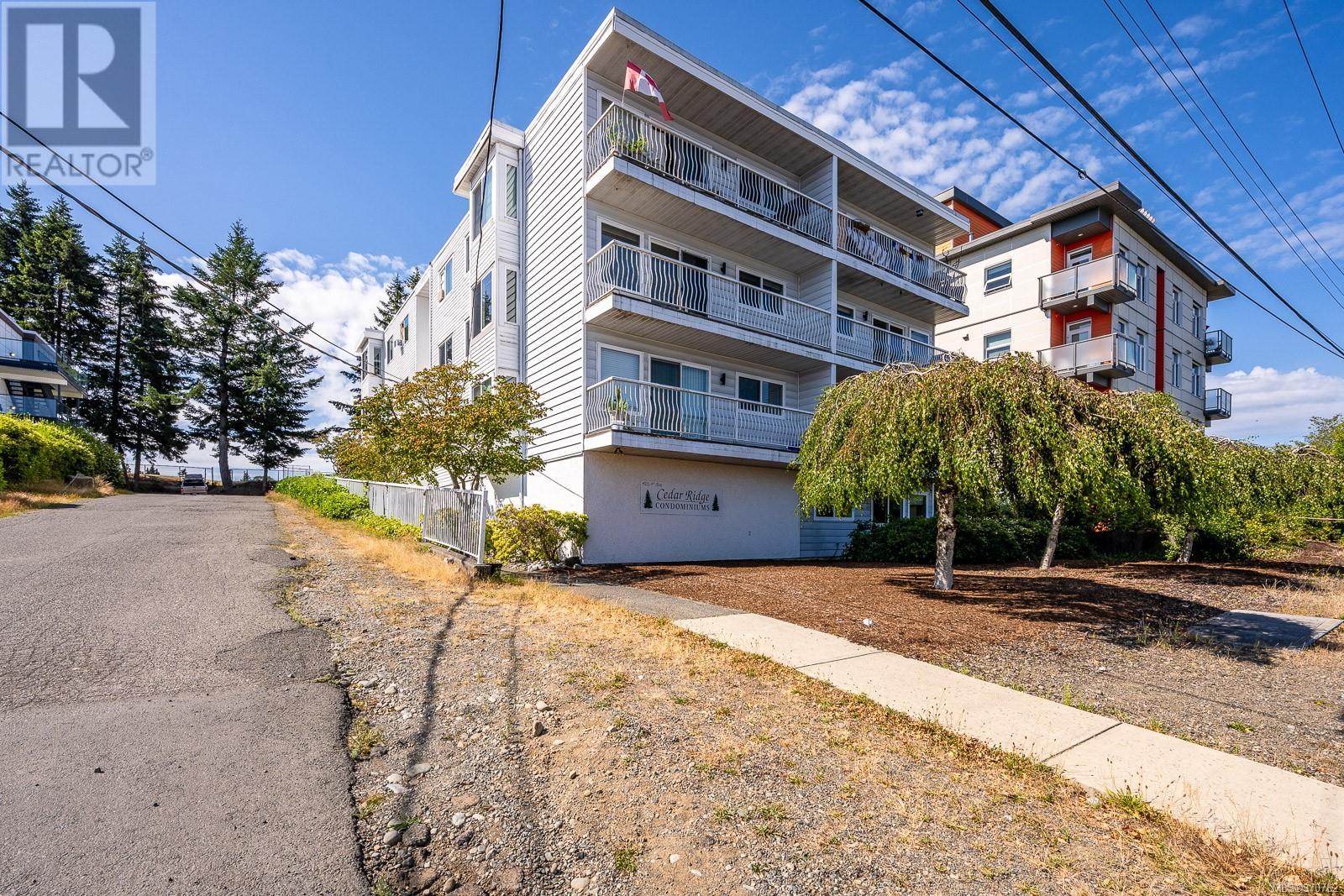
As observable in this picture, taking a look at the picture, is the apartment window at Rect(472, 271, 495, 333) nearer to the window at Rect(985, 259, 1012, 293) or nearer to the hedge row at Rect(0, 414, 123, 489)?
the hedge row at Rect(0, 414, 123, 489)

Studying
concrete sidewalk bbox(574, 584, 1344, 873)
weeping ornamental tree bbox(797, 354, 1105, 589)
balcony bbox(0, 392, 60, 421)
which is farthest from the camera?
balcony bbox(0, 392, 60, 421)

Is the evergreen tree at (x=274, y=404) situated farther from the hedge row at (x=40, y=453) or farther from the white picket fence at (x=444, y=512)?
the white picket fence at (x=444, y=512)

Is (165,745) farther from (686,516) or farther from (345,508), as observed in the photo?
(345,508)

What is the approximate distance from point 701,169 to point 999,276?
60.1ft

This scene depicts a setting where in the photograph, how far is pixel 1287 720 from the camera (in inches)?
195

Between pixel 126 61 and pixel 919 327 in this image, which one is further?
pixel 919 327

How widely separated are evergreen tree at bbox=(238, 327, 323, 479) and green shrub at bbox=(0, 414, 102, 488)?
15.6 m

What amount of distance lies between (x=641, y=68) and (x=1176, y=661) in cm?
1482

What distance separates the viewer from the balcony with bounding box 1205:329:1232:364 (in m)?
32.2

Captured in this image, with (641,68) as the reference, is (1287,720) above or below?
below

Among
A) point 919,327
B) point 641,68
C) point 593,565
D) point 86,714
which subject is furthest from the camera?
point 919,327

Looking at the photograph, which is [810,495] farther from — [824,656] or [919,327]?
[919,327]

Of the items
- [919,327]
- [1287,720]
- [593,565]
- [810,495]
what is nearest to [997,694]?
[1287,720]

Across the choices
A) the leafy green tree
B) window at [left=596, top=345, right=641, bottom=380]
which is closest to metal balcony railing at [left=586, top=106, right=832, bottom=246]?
window at [left=596, top=345, right=641, bottom=380]
